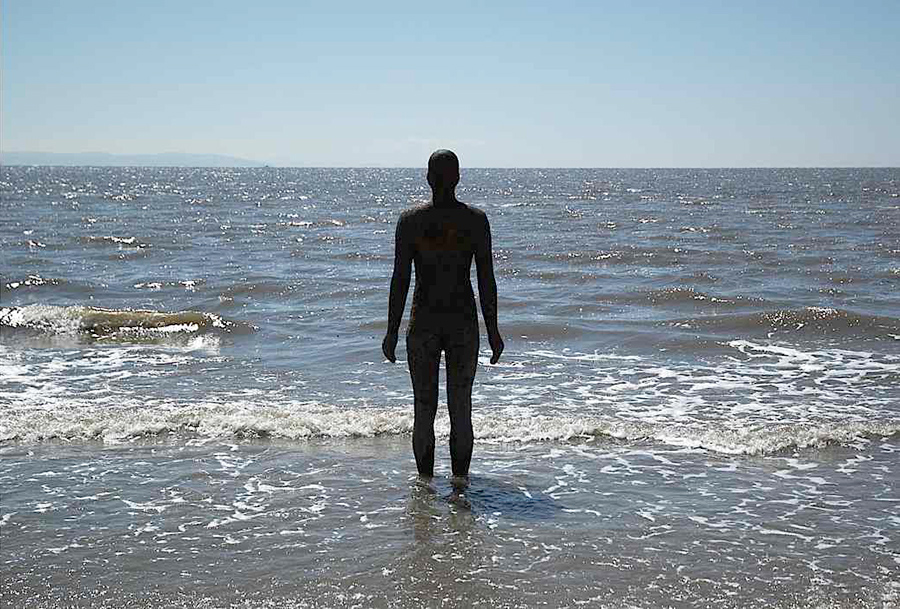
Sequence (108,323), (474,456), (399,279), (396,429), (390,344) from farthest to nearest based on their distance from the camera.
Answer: (108,323)
(396,429)
(474,456)
(390,344)
(399,279)

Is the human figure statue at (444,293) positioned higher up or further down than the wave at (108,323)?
higher up

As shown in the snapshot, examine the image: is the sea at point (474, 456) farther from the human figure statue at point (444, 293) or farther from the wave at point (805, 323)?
the human figure statue at point (444, 293)

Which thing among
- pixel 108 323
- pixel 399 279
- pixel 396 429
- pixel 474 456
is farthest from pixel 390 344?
pixel 108 323

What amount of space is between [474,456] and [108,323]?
9270 millimetres

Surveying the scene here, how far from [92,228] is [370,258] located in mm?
16084

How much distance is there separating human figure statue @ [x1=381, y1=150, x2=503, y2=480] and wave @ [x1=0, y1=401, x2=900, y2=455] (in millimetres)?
1570

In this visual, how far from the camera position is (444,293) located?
20.7ft

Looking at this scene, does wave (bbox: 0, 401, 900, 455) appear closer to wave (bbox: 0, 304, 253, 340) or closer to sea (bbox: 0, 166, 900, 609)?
sea (bbox: 0, 166, 900, 609)

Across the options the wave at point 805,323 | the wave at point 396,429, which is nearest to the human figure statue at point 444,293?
the wave at point 396,429

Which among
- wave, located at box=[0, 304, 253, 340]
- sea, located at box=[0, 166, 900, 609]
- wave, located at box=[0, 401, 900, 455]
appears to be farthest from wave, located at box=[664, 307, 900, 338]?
wave, located at box=[0, 304, 253, 340]

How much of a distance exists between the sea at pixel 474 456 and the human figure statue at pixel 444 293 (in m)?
0.60

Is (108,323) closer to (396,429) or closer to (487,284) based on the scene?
(396,429)

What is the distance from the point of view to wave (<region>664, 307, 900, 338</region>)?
14.2 m

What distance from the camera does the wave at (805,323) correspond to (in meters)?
14.2
